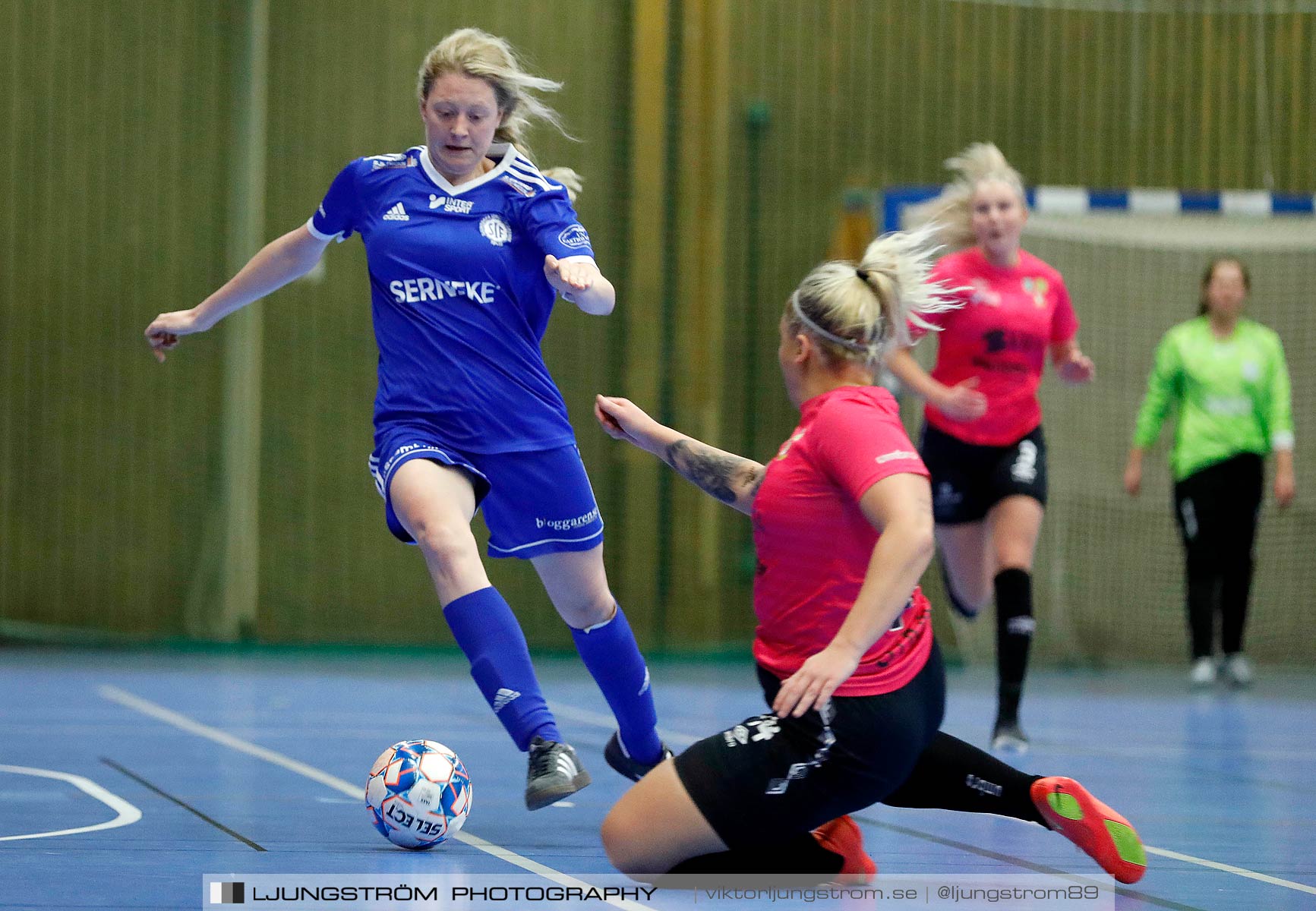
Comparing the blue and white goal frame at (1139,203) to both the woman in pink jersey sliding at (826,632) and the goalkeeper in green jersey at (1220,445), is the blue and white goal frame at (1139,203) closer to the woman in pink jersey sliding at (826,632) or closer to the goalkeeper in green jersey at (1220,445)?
the goalkeeper in green jersey at (1220,445)

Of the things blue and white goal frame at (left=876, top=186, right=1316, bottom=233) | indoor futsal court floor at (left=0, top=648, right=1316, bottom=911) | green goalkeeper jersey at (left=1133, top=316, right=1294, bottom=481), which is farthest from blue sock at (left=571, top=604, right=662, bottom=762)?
blue and white goal frame at (left=876, top=186, right=1316, bottom=233)

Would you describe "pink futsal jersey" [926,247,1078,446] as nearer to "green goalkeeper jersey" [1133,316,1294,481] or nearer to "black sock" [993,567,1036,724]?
"black sock" [993,567,1036,724]

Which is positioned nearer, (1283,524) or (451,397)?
(451,397)

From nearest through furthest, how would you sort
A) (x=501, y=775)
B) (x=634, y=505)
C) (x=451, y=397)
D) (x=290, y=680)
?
(x=451, y=397) < (x=501, y=775) < (x=290, y=680) < (x=634, y=505)

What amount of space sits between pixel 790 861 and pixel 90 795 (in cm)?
199

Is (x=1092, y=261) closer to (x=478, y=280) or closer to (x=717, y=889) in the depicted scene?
(x=478, y=280)

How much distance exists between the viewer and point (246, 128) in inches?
379

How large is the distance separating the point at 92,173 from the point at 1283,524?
7501 mm

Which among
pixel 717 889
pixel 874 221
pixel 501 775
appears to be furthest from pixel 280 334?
pixel 717 889

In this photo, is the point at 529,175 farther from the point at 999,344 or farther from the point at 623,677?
the point at 999,344

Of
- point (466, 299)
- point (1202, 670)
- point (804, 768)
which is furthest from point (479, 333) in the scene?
point (1202, 670)

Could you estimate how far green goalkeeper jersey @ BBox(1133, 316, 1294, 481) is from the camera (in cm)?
803

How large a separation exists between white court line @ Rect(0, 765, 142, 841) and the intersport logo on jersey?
135 cm

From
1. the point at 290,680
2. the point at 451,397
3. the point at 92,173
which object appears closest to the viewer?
the point at 451,397
